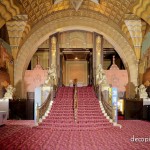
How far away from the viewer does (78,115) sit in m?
10.3

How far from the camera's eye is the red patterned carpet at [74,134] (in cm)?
624

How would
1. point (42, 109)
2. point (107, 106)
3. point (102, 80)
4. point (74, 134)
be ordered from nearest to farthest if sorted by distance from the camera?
1. point (74, 134)
2. point (42, 109)
3. point (107, 106)
4. point (102, 80)

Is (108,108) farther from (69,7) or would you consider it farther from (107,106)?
(69,7)

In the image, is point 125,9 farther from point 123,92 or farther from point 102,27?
point 123,92

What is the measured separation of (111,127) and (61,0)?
6.67 m

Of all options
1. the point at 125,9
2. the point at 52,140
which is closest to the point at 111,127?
the point at 52,140

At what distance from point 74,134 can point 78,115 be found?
2.34 metres

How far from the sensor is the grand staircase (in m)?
9.22

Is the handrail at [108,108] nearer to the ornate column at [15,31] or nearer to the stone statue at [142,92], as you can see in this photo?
the stone statue at [142,92]

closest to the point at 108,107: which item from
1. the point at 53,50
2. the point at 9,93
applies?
the point at 9,93

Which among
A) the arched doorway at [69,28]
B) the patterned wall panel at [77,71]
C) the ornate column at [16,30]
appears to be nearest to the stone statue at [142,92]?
the arched doorway at [69,28]

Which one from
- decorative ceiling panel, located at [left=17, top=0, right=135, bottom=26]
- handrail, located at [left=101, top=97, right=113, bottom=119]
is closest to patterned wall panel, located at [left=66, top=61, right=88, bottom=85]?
decorative ceiling panel, located at [left=17, top=0, right=135, bottom=26]

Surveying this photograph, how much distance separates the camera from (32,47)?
47.3ft

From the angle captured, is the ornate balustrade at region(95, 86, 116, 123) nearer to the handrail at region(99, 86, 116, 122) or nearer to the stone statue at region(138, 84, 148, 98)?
the handrail at region(99, 86, 116, 122)
